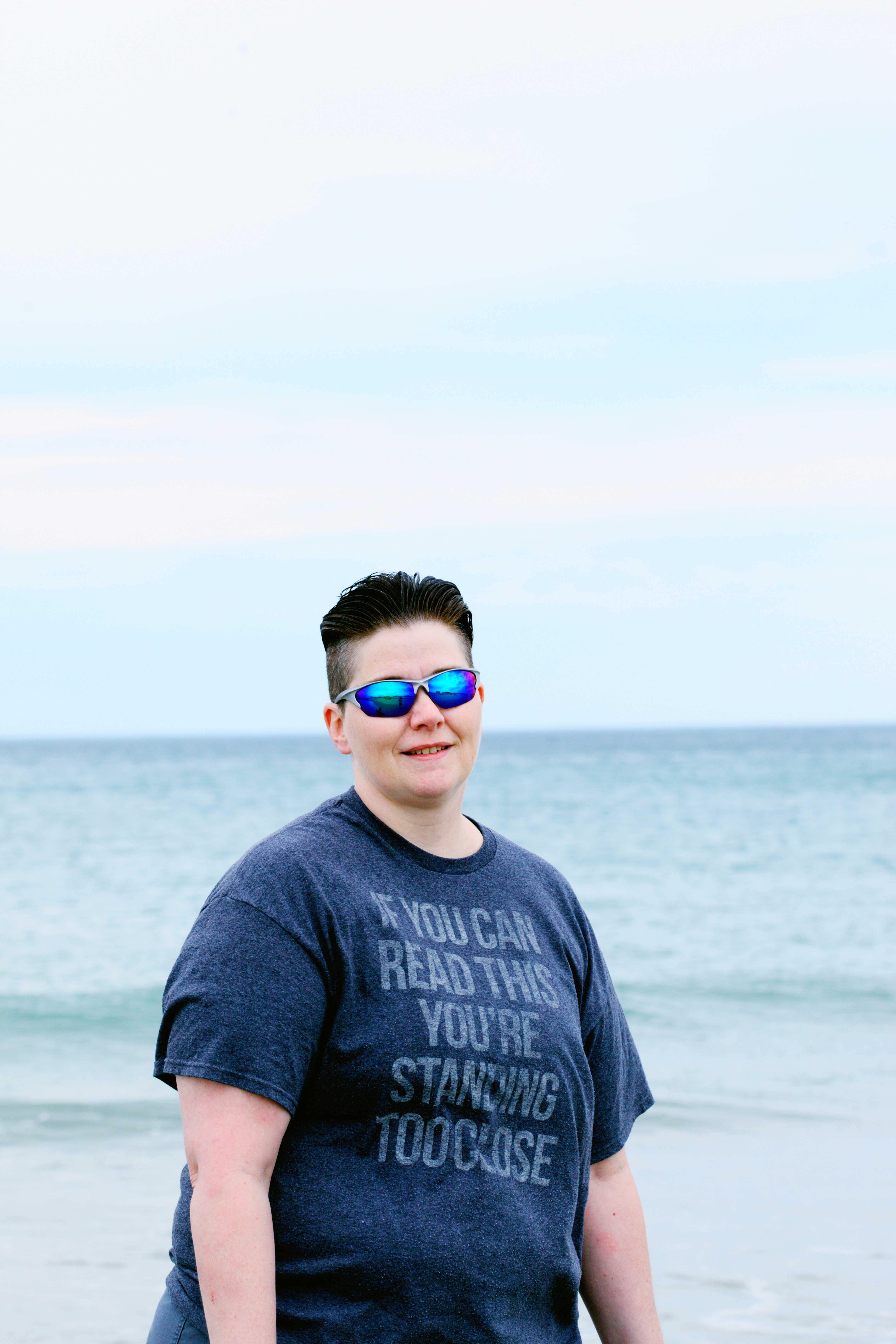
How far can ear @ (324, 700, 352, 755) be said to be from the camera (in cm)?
216

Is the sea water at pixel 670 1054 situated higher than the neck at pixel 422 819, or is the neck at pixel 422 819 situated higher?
the neck at pixel 422 819

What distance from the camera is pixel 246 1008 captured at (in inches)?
70.9

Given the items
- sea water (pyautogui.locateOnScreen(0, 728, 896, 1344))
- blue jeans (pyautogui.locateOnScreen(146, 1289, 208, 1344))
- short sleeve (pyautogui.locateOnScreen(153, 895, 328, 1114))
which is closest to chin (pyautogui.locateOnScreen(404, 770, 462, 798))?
short sleeve (pyautogui.locateOnScreen(153, 895, 328, 1114))

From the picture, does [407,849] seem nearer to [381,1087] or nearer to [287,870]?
[287,870]

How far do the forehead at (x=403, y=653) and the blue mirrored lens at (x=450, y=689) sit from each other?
14 millimetres

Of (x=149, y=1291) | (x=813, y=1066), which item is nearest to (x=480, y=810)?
(x=813, y=1066)

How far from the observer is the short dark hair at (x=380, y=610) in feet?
6.83

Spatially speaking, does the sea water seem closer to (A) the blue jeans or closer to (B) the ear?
(A) the blue jeans

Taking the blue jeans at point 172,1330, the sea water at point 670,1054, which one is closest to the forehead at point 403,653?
the blue jeans at point 172,1330

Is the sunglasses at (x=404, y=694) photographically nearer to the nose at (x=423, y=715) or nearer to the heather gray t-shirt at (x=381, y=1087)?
the nose at (x=423, y=715)

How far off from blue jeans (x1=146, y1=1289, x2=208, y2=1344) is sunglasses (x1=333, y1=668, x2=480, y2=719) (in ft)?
2.81

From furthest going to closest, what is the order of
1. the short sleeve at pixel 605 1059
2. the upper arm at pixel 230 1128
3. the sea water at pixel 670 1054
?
the sea water at pixel 670 1054 → the short sleeve at pixel 605 1059 → the upper arm at pixel 230 1128

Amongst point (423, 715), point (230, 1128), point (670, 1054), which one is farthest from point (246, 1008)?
point (670, 1054)

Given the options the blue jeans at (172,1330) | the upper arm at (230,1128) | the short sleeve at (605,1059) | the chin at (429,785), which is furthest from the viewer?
the short sleeve at (605,1059)
